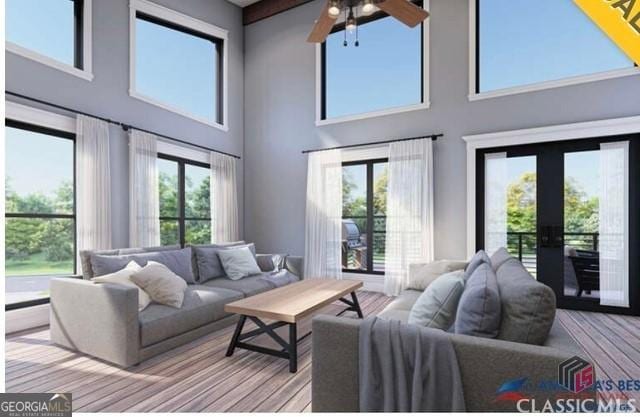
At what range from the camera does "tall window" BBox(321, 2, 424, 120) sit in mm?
4895

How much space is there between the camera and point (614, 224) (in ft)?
12.3

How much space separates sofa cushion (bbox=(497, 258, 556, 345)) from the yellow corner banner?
58.1 inches

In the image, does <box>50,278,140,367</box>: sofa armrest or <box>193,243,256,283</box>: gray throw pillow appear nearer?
<box>50,278,140,367</box>: sofa armrest

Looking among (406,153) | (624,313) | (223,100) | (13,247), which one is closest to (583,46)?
(406,153)

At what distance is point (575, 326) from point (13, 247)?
237 inches

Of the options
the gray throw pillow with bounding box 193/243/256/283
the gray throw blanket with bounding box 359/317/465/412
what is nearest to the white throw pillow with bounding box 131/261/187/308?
the gray throw pillow with bounding box 193/243/256/283

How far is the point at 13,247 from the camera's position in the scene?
3.26 meters

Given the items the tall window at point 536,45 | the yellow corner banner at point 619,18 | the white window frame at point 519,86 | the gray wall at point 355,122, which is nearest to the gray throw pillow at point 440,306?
the yellow corner banner at point 619,18

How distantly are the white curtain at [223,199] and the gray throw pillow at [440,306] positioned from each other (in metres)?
4.21

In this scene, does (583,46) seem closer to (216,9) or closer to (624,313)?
(624,313)

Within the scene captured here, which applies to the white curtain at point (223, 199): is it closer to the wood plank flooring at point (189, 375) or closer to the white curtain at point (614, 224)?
the wood plank flooring at point (189, 375)

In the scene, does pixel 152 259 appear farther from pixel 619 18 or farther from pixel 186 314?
pixel 619 18

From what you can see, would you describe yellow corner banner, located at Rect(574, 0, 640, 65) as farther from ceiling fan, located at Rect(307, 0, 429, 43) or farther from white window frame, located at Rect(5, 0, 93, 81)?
white window frame, located at Rect(5, 0, 93, 81)

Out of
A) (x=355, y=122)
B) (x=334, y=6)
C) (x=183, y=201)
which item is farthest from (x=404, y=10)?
(x=183, y=201)
